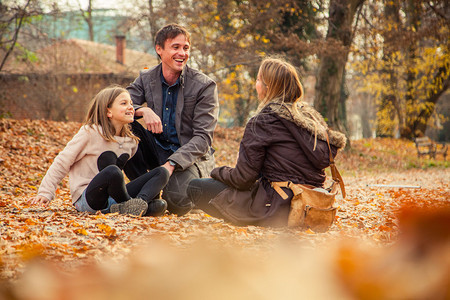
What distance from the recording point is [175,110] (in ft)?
18.0

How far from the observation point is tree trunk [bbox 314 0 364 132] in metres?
16.3

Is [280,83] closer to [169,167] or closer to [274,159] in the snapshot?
[274,159]

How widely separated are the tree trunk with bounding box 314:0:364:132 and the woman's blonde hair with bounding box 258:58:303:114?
1229 centimetres

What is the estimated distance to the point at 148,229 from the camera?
3775mm

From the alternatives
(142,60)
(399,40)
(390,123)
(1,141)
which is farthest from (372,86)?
(1,141)

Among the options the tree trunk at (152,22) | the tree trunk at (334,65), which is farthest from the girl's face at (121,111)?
the tree trunk at (152,22)

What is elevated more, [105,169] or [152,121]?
[152,121]

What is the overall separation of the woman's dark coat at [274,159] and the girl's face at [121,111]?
4.22 feet

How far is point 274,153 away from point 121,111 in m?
1.62

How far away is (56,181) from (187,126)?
60.8 inches

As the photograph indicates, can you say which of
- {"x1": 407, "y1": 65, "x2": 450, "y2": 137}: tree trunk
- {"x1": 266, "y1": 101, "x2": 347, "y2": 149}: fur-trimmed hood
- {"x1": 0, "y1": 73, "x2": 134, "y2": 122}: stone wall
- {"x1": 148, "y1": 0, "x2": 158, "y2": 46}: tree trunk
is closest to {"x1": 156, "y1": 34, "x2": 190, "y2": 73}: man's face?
{"x1": 266, "y1": 101, "x2": 347, "y2": 149}: fur-trimmed hood

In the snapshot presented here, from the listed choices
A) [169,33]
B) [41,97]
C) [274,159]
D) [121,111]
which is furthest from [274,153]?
[41,97]

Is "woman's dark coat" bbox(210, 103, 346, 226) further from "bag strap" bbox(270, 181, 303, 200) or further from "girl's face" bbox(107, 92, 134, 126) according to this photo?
"girl's face" bbox(107, 92, 134, 126)

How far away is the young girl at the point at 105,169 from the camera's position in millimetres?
4461
